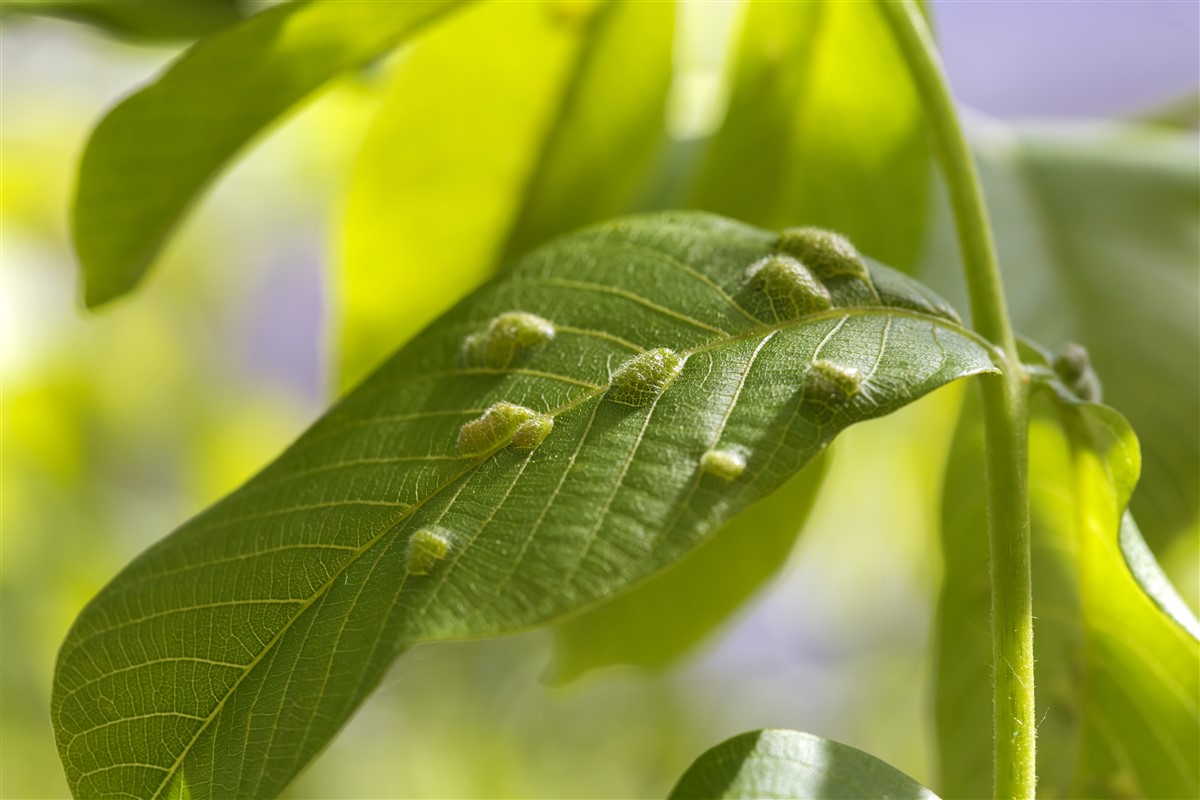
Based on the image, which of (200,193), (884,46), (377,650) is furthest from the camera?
(884,46)

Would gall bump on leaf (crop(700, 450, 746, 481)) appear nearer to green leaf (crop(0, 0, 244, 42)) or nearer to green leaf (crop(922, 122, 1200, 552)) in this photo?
green leaf (crop(922, 122, 1200, 552))

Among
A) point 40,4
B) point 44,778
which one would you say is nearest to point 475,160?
point 40,4

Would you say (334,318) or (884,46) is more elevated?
(884,46)

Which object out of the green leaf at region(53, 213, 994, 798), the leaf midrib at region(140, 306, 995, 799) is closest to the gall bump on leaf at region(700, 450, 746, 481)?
the green leaf at region(53, 213, 994, 798)

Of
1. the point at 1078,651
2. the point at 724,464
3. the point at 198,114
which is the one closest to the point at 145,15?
the point at 198,114

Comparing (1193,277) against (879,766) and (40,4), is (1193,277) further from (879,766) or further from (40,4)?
(40,4)

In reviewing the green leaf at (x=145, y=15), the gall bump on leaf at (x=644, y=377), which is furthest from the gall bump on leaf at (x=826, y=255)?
the green leaf at (x=145, y=15)

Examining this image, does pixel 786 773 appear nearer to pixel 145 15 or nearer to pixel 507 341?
pixel 507 341
